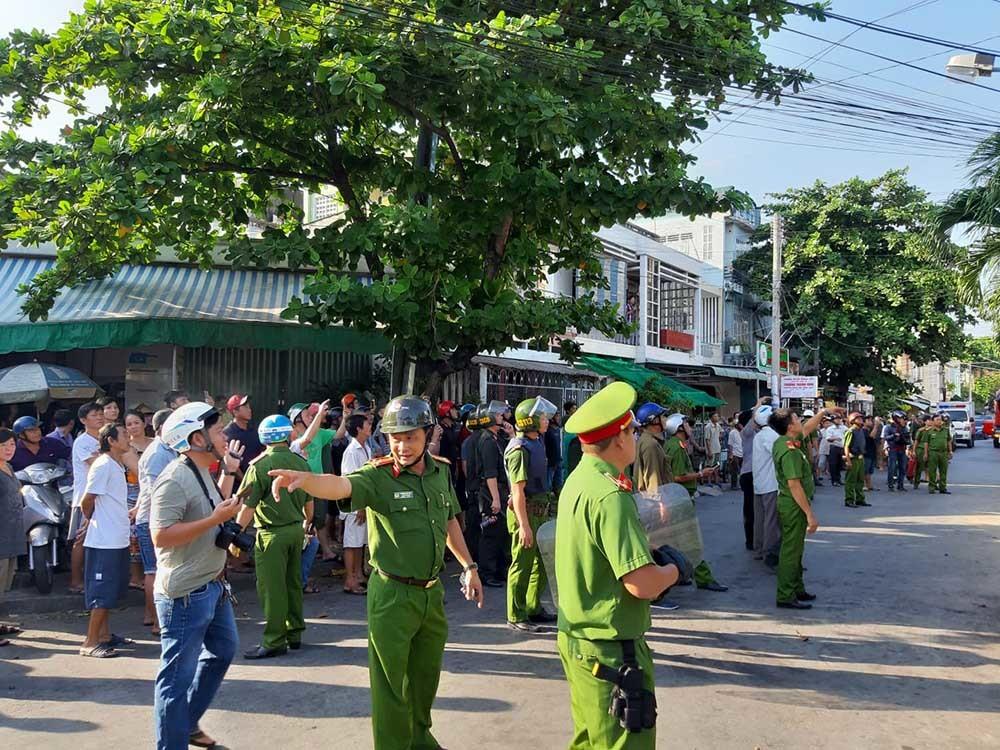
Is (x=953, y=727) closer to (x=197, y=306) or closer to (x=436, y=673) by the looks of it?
Answer: (x=436, y=673)

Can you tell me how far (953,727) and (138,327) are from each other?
9836 mm

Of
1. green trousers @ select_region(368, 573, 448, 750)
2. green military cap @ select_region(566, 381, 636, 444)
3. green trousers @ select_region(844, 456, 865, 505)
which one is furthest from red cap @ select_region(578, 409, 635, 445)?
green trousers @ select_region(844, 456, 865, 505)

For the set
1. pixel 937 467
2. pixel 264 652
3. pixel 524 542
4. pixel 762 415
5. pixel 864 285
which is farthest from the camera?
pixel 864 285

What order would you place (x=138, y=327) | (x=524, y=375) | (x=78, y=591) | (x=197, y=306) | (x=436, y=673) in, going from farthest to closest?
(x=524, y=375) < (x=197, y=306) < (x=138, y=327) < (x=78, y=591) < (x=436, y=673)

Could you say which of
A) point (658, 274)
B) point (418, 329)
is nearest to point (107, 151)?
point (418, 329)

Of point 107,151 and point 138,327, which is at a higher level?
point 107,151

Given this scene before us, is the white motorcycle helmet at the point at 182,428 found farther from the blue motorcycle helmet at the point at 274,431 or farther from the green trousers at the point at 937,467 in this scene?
the green trousers at the point at 937,467

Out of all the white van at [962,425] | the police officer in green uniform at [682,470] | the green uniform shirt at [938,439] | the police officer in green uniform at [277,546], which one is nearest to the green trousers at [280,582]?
the police officer in green uniform at [277,546]

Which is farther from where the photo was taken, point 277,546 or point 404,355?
point 404,355

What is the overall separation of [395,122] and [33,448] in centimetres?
529

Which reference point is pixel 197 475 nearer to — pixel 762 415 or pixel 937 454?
pixel 762 415

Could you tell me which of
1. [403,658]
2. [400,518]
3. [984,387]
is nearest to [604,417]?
[400,518]

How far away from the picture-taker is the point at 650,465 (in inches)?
297

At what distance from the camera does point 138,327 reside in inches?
420
